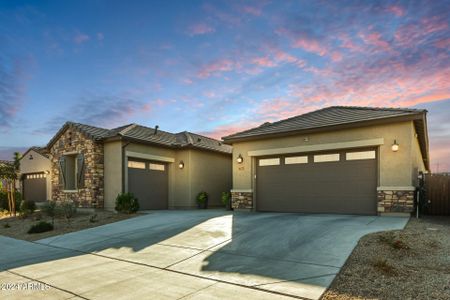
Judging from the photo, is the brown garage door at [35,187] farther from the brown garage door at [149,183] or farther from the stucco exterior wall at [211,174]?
the stucco exterior wall at [211,174]

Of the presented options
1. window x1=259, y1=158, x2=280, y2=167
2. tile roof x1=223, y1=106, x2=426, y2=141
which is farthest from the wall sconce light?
window x1=259, y1=158, x2=280, y2=167

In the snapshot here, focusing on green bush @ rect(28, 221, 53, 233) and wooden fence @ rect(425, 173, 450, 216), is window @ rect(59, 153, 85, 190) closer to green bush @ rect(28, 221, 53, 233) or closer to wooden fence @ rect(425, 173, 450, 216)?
green bush @ rect(28, 221, 53, 233)

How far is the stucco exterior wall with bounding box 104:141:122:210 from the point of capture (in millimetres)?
14711

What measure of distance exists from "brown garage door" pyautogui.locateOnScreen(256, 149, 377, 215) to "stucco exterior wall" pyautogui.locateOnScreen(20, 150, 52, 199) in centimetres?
1337

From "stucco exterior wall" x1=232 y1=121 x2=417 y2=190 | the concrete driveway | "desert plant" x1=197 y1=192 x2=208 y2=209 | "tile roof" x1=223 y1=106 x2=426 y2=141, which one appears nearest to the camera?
the concrete driveway

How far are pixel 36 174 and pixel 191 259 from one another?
18238 mm

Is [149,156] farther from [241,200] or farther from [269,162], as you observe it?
[269,162]

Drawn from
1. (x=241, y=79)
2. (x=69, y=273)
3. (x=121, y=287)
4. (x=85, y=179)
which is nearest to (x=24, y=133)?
(x=85, y=179)

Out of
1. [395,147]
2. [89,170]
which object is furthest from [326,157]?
[89,170]

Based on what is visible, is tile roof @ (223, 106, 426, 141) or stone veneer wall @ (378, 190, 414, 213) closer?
stone veneer wall @ (378, 190, 414, 213)

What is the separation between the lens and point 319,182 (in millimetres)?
12141

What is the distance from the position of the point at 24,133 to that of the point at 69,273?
21.2m

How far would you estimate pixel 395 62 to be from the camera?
11.6m

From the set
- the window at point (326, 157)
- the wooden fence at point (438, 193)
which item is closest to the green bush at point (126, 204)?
the window at point (326, 157)
